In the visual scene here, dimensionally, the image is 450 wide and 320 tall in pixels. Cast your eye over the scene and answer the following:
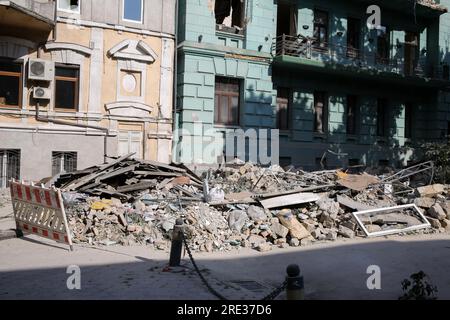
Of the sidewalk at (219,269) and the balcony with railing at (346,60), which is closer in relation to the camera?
the sidewalk at (219,269)

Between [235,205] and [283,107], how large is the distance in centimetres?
870

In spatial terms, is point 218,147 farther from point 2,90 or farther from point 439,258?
point 439,258

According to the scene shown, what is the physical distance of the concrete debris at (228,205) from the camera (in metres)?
9.07

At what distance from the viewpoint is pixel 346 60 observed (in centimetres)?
1905

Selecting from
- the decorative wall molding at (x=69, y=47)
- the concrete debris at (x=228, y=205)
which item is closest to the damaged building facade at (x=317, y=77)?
the decorative wall molding at (x=69, y=47)

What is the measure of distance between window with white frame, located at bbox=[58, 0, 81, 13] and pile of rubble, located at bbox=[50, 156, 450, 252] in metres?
5.69

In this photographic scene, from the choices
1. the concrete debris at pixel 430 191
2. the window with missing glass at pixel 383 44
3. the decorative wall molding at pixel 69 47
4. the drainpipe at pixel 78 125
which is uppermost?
the window with missing glass at pixel 383 44

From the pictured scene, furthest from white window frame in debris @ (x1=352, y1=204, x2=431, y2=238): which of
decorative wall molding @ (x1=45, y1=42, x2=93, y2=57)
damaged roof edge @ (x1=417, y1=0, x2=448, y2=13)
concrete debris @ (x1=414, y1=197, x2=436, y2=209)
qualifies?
damaged roof edge @ (x1=417, y1=0, x2=448, y2=13)

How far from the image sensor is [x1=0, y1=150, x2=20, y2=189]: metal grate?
13.4 metres

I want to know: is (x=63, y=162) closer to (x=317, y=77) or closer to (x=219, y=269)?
(x=219, y=269)

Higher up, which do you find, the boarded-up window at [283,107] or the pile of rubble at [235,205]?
the boarded-up window at [283,107]

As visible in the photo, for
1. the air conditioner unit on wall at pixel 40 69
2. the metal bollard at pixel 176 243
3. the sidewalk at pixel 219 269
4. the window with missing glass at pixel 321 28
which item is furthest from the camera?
the window with missing glass at pixel 321 28

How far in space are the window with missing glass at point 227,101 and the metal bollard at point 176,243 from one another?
33.3 ft

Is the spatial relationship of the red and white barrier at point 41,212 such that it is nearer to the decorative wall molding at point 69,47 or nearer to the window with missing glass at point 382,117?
the decorative wall molding at point 69,47
